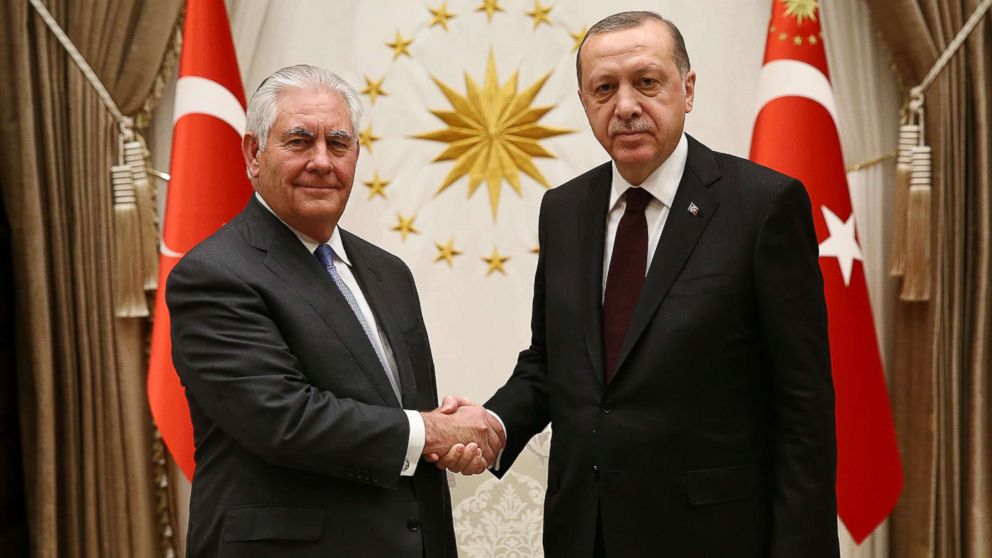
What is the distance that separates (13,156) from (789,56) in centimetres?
274

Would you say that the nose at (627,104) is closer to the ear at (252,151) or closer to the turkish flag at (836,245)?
the ear at (252,151)

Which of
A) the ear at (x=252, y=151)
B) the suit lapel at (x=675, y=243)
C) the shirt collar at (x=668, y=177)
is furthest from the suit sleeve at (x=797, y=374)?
the ear at (x=252, y=151)

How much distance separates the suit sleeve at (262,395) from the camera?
1852 mm

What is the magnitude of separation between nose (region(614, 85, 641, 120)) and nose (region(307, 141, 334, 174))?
634mm

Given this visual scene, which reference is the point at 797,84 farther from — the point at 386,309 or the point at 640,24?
the point at 386,309

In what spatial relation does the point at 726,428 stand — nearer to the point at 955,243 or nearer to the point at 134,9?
the point at 955,243

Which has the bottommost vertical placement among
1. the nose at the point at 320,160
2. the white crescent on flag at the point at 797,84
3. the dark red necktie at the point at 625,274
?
the dark red necktie at the point at 625,274

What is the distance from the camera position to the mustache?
2.01 meters

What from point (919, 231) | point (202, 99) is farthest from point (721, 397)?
point (202, 99)

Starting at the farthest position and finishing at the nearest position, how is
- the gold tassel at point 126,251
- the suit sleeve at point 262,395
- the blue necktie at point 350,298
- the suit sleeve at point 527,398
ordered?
the gold tassel at point 126,251, the suit sleeve at point 527,398, the blue necktie at point 350,298, the suit sleeve at point 262,395

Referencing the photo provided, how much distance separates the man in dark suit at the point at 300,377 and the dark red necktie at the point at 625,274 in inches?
16.3

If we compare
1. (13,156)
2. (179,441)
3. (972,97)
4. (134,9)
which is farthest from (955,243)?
(13,156)

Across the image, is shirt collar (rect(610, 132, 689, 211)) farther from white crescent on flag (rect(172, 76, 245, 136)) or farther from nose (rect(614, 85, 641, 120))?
white crescent on flag (rect(172, 76, 245, 136))

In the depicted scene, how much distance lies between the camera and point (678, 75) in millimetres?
2055
